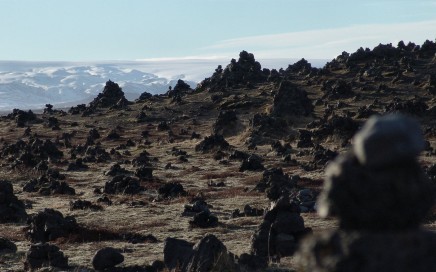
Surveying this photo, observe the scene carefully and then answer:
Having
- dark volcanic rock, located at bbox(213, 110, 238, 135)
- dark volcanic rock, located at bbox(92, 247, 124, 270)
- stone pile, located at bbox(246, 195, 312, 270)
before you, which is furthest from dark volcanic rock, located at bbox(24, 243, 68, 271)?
dark volcanic rock, located at bbox(213, 110, 238, 135)

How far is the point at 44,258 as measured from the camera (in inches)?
704

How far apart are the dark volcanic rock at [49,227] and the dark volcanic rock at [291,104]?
157 ft

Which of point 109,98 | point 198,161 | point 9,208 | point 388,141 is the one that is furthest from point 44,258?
point 109,98

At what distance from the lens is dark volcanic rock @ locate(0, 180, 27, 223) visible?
28.8m

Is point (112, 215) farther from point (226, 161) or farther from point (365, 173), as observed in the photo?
point (365, 173)

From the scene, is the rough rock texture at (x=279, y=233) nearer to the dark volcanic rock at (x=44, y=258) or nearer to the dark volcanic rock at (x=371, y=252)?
the dark volcanic rock at (x=44, y=258)

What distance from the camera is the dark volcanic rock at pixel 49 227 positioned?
23375mm

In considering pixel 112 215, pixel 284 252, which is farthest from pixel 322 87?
pixel 284 252

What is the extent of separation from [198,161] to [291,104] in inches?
827

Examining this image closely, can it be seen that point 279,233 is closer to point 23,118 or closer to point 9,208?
point 9,208

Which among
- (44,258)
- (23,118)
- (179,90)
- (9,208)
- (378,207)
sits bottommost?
(23,118)

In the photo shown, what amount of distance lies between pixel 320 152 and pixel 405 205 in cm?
4059

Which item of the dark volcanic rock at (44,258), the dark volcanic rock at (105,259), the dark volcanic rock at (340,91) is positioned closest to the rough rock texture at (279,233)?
the dark volcanic rock at (105,259)

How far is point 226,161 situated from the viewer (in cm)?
4978
